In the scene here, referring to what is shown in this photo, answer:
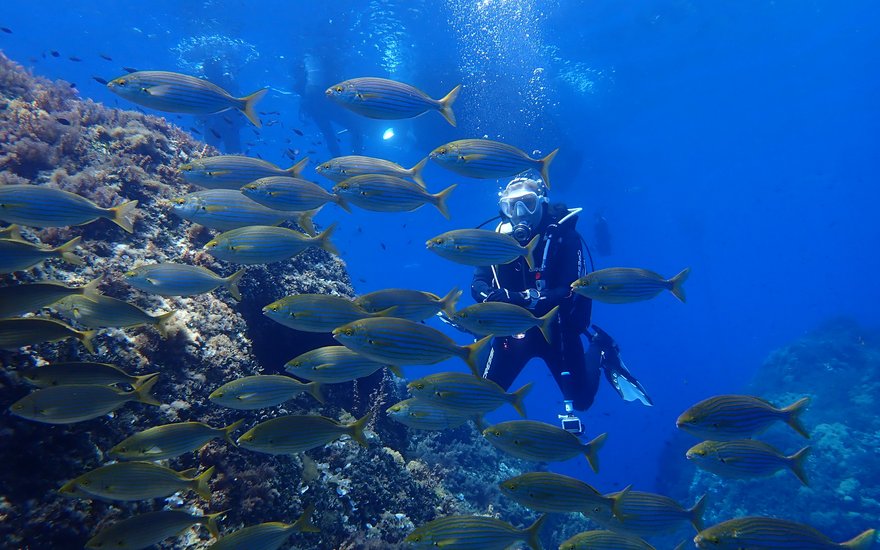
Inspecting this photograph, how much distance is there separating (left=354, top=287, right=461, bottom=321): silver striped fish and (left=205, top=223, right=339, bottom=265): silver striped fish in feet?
2.57

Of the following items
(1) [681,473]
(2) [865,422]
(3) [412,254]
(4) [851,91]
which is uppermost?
(4) [851,91]

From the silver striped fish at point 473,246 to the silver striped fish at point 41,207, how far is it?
3021mm

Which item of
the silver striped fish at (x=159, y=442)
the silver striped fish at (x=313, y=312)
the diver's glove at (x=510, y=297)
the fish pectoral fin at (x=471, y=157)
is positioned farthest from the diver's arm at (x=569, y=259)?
the silver striped fish at (x=159, y=442)

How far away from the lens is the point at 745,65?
3322cm

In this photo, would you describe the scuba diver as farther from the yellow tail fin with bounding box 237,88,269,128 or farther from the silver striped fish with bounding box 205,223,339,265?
the yellow tail fin with bounding box 237,88,269,128

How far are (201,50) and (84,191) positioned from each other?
82.4ft

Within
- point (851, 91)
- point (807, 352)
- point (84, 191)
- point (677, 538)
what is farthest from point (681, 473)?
point (851, 91)

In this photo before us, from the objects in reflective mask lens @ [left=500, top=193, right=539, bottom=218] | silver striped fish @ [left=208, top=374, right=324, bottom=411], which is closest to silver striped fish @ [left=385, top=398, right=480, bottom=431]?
silver striped fish @ [left=208, top=374, right=324, bottom=411]

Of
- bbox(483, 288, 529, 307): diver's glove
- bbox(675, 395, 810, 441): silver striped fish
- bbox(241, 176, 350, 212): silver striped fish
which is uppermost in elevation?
bbox(483, 288, 529, 307): diver's glove

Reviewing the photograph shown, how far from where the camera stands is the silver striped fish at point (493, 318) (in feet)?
13.8

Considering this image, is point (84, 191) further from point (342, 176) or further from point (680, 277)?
point (680, 277)

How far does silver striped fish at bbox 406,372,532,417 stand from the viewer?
3762mm

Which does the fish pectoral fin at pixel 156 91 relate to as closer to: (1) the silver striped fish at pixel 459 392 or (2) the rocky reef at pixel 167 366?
(2) the rocky reef at pixel 167 366

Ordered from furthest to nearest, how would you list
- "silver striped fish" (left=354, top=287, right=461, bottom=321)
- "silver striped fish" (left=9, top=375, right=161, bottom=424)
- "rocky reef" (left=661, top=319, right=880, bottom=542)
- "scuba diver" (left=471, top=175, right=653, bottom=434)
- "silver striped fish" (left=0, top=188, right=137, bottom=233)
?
"rocky reef" (left=661, top=319, right=880, bottom=542) → "scuba diver" (left=471, top=175, right=653, bottom=434) → "silver striped fish" (left=354, top=287, right=461, bottom=321) → "silver striped fish" (left=0, top=188, right=137, bottom=233) → "silver striped fish" (left=9, top=375, right=161, bottom=424)
